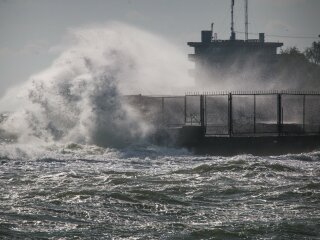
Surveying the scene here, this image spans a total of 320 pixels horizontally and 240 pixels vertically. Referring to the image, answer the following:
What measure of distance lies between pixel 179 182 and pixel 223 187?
1517 mm

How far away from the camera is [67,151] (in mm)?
26641

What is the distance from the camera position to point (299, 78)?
227ft

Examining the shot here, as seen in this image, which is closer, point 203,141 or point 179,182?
point 179,182

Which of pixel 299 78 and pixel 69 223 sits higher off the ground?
pixel 299 78

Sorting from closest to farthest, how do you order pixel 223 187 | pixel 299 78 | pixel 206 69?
pixel 223 187 → pixel 299 78 → pixel 206 69

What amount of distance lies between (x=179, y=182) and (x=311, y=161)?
8.42 m

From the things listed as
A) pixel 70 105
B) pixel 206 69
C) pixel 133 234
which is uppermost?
pixel 206 69

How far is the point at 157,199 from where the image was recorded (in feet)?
45.1

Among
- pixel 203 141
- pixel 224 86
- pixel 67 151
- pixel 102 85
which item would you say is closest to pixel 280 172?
pixel 203 141

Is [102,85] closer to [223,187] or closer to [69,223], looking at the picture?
[223,187]

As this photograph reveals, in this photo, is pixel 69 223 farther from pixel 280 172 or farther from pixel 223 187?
pixel 280 172

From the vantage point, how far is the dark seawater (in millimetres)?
10609

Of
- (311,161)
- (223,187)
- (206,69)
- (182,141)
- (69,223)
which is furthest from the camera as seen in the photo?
(206,69)

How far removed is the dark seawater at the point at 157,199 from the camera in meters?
10.6
